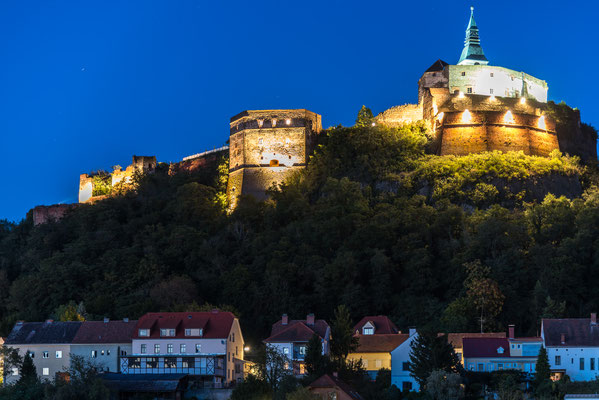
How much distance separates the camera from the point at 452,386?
49.6m

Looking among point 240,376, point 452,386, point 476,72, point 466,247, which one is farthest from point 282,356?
point 476,72

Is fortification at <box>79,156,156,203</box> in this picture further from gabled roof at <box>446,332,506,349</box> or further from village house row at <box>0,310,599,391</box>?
gabled roof at <box>446,332,506,349</box>

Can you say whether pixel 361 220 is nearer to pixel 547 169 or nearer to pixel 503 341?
pixel 547 169

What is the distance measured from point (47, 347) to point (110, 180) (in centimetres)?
3814

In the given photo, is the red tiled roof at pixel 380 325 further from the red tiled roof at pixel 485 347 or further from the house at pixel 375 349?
the red tiled roof at pixel 485 347

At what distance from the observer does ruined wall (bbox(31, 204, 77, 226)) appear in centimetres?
9262

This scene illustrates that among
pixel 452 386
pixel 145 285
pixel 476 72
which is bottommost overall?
pixel 452 386

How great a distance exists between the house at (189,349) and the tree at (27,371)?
5309 mm

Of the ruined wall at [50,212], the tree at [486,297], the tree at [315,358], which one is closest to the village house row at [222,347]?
the tree at [315,358]

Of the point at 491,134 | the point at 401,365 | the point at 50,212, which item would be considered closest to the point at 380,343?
the point at 401,365

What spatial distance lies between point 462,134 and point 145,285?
2961cm

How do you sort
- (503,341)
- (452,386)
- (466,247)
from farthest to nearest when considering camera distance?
(466,247)
(503,341)
(452,386)

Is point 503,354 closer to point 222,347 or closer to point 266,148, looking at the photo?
point 222,347

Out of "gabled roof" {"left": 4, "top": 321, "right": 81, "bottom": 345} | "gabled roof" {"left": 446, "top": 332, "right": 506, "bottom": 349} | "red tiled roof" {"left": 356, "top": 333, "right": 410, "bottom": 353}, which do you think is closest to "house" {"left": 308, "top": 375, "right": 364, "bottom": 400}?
"red tiled roof" {"left": 356, "top": 333, "right": 410, "bottom": 353}
